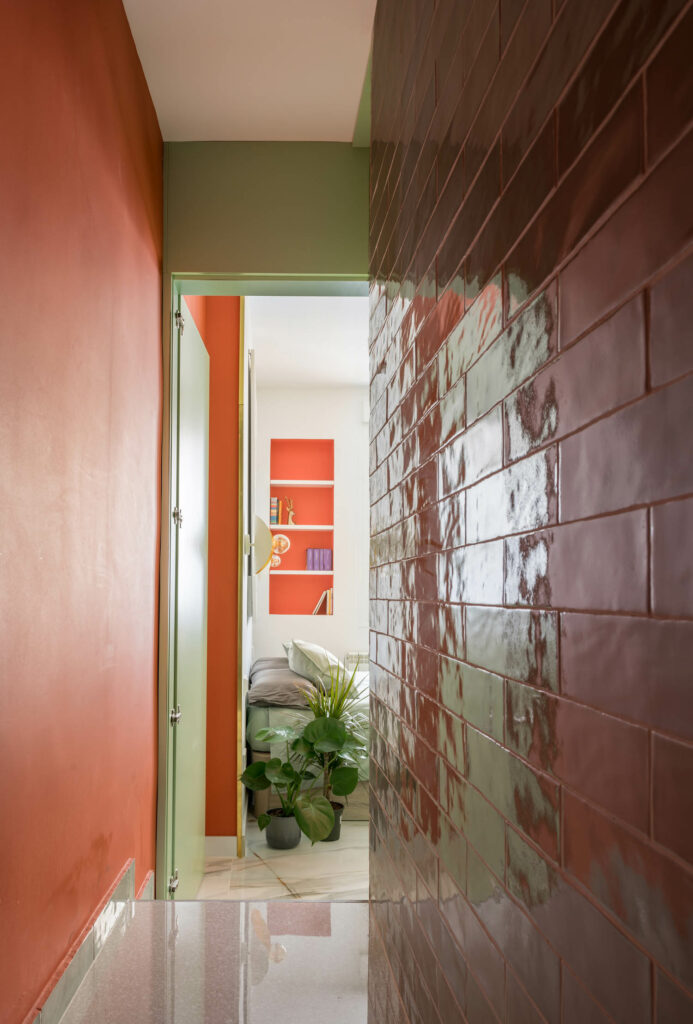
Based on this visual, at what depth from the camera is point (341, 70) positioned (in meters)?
2.67

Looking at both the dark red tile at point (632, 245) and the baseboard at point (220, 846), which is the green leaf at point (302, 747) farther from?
the dark red tile at point (632, 245)

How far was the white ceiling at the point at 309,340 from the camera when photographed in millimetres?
4977

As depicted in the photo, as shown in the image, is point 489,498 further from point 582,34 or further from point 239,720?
point 239,720

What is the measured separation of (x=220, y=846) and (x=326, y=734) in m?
0.72

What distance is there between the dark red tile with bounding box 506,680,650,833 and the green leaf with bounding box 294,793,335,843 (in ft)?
10.4

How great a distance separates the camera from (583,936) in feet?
1.97

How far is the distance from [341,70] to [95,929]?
2.50 metres

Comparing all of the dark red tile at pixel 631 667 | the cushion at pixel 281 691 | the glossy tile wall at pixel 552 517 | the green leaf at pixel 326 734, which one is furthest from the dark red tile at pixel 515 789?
the cushion at pixel 281 691

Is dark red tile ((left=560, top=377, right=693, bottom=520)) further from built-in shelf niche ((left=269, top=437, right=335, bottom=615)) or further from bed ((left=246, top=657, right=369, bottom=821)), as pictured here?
built-in shelf niche ((left=269, top=437, right=335, bottom=615))

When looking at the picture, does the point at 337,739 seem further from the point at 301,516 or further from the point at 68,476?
the point at 301,516

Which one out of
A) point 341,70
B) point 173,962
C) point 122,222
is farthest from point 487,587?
point 341,70

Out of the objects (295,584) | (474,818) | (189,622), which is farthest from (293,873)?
(295,584)

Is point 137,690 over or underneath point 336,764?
over

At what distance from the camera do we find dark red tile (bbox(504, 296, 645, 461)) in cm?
53
